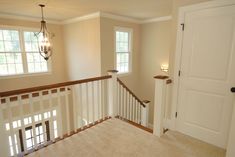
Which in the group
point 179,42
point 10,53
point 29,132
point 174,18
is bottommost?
point 29,132

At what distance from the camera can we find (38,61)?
203 inches

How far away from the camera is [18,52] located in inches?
184

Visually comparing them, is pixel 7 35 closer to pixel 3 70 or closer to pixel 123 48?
pixel 3 70

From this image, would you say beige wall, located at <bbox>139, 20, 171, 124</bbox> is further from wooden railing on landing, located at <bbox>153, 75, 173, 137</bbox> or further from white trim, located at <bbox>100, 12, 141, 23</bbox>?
wooden railing on landing, located at <bbox>153, 75, 173, 137</bbox>

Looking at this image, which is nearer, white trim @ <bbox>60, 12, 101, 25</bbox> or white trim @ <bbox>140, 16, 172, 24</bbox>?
white trim @ <bbox>60, 12, 101, 25</bbox>

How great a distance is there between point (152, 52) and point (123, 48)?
104 centimetres

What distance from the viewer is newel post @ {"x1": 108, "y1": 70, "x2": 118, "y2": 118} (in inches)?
121

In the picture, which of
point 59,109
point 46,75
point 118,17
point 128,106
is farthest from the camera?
point 46,75

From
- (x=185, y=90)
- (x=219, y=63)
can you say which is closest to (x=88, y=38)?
(x=185, y=90)

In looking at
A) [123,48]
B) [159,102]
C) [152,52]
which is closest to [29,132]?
[123,48]

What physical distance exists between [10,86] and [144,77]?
173 inches

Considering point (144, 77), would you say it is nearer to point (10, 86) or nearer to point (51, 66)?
point (51, 66)

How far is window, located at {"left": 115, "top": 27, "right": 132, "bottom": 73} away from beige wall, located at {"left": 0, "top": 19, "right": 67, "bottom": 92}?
2179mm

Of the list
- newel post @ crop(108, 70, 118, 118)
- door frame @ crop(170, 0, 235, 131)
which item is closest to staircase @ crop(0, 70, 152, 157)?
newel post @ crop(108, 70, 118, 118)
